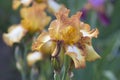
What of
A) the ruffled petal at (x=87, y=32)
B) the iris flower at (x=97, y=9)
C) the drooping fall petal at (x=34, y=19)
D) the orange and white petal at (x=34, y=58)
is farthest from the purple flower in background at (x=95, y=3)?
the ruffled petal at (x=87, y=32)

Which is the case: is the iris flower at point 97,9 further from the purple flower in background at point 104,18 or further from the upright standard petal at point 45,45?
the upright standard petal at point 45,45

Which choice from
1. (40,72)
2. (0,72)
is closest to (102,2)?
(0,72)

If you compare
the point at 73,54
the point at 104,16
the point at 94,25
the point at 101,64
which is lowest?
the point at 73,54

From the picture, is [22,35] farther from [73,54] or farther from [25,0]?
[73,54]

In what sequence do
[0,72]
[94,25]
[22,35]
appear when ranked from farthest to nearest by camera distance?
[0,72] < [94,25] < [22,35]

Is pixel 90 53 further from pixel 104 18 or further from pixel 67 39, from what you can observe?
pixel 104 18

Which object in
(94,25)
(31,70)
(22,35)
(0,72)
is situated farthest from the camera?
(0,72)

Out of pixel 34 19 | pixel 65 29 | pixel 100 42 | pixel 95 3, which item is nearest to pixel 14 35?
pixel 34 19
